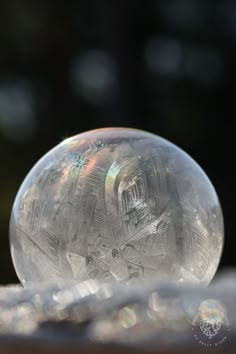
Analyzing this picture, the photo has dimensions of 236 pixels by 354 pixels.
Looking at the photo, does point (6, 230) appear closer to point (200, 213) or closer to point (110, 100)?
point (110, 100)

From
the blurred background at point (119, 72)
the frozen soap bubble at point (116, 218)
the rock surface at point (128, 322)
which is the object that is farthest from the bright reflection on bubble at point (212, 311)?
the blurred background at point (119, 72)

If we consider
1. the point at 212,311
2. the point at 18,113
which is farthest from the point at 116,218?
the point at 18,113

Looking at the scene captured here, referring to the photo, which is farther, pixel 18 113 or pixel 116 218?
pixel 18 113

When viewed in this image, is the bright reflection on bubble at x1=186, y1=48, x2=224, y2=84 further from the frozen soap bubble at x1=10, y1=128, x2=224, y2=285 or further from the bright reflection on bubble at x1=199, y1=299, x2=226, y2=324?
the bright reflection on bubble at x1=199, y1=299, x2=226, y2=324

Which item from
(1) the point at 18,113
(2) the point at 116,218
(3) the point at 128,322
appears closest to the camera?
(3) the point at 128,322

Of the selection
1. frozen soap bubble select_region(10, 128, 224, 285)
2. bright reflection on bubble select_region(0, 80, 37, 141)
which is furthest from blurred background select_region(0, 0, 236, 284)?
frozen soap bubble select_region(10, 128, 224, 285)

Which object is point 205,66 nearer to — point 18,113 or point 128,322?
point 18,113
